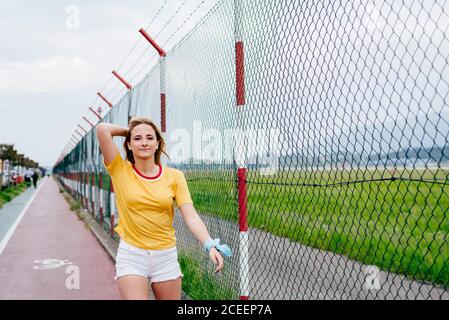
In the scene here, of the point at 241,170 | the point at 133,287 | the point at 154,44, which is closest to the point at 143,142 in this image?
the point at 133,287

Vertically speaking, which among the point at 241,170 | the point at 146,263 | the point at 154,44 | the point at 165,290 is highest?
the point at 154,44

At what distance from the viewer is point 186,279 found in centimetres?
630

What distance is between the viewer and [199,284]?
228 inches

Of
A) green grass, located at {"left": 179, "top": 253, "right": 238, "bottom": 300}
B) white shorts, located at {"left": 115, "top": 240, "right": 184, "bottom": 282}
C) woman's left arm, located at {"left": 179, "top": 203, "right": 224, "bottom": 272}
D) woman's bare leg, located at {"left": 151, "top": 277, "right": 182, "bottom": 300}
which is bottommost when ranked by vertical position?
green grass, located at {"left": 179, "top": 253, "right": 238, "bottom": 300}

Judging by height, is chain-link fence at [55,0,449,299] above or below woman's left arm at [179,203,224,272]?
above

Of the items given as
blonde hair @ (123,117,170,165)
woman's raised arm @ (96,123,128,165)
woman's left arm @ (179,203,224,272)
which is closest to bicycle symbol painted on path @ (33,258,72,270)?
blonde hair @ (123,117,170,165)

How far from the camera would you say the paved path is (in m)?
7.22

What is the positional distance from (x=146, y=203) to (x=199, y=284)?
2.74m

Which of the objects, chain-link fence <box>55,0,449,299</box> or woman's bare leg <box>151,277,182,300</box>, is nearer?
chain-link fence <box>55,0,449,299</box>

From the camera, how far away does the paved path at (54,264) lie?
7219mm

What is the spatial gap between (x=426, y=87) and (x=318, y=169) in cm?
111

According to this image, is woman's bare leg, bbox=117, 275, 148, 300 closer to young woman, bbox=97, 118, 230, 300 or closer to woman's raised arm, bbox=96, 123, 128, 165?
young woman, bbox=97, 118, 230, 300

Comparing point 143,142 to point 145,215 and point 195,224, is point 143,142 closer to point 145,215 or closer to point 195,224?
point 145,215

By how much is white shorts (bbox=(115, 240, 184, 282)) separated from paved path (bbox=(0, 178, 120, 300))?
3.79m
